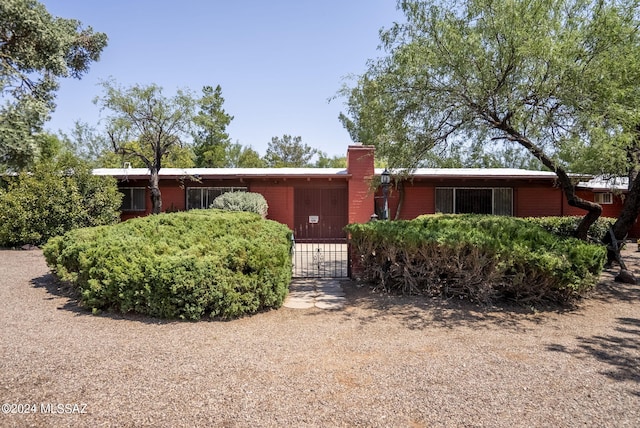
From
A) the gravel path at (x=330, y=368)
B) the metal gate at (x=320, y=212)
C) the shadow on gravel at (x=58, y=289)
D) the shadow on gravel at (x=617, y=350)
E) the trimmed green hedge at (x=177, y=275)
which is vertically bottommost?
the shadow on gravel at (x=617, y=350)

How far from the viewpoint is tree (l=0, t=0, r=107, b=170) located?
3398 mm

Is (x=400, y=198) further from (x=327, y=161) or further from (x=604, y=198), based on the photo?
(x=327, y=161)

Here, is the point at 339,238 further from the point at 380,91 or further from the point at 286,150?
the point at 286,150

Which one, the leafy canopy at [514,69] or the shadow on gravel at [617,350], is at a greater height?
the leafy canopy at [514,69]

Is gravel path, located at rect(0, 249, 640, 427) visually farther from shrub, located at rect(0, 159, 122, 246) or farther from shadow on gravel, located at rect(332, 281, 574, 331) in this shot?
shrub, located at rect(0, 159, 122, 246)

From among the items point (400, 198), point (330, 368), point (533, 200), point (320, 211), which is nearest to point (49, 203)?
point (320, 211)

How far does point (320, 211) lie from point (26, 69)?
987cm

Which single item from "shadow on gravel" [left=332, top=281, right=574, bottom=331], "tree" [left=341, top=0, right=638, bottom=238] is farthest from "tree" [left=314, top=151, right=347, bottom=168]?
"shadow on gravel" [left=332, top=281, right=574, bottom=331]

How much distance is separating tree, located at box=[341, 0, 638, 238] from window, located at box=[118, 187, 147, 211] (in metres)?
11.3

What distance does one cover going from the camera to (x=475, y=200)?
1466cm

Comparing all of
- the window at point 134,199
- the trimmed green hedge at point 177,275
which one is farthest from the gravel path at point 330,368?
the window at point 134,199

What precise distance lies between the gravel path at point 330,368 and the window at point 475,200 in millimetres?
9504

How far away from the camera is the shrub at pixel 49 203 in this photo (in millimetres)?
10750

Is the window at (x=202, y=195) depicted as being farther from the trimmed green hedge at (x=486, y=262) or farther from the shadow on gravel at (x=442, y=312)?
the shadow on gravel at (x=442, y=312)
